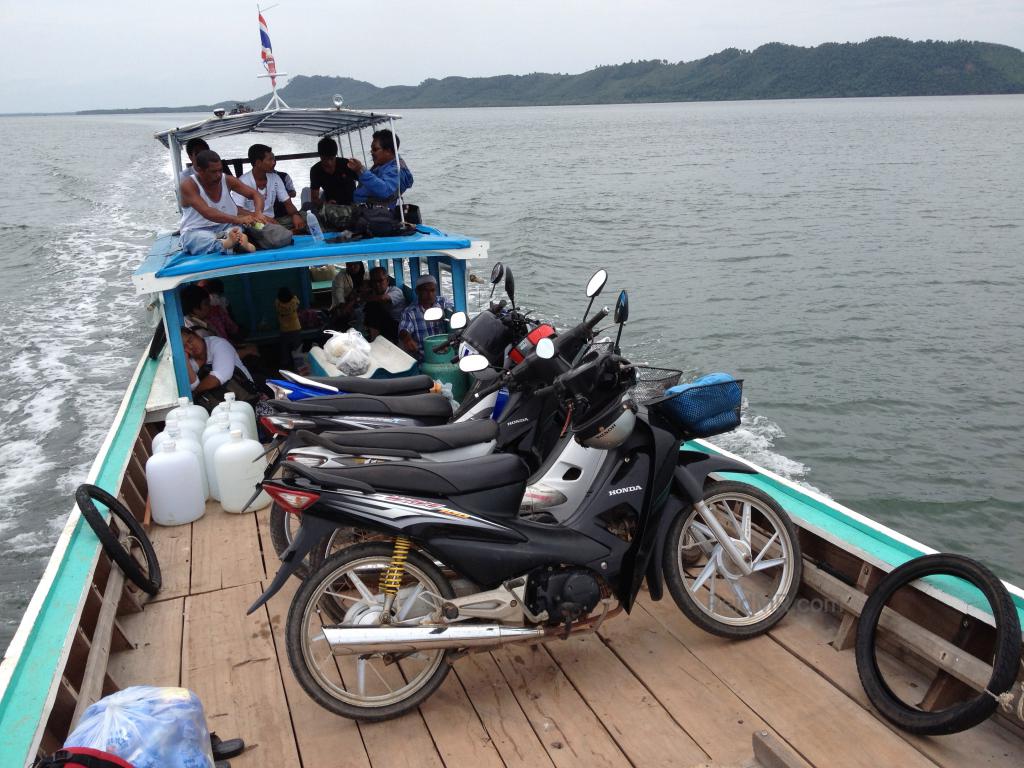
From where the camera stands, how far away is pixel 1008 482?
804 cm

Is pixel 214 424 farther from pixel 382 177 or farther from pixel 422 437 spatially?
pixel 382 177

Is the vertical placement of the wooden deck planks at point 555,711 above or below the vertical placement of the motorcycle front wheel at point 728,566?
below

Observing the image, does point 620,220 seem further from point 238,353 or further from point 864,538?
point 864,538

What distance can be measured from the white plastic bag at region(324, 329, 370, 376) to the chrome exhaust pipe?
269 centimetres

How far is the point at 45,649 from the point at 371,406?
165 cm

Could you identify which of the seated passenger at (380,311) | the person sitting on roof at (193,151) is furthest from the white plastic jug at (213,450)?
the person sitting on roof at (193,151)

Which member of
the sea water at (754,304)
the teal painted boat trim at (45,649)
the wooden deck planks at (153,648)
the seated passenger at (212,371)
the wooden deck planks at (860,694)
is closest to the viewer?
the teal painted boat trim at (45,649)

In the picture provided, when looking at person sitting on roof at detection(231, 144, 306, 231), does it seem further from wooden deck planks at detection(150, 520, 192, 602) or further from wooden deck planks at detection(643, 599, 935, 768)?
wooden deck planks at detection(643, 599, 935, 768)

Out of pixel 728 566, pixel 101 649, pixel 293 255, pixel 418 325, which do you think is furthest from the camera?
pixel 418 325

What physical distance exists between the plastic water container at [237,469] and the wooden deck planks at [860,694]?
2652mm

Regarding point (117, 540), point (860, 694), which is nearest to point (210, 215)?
point (117, 540)

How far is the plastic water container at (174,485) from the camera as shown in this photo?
14.0 feet

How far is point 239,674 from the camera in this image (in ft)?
10.4

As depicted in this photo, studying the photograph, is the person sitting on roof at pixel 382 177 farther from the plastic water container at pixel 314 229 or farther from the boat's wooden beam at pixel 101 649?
the boat's wooden beam at pixel 101 649
